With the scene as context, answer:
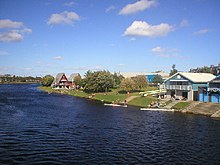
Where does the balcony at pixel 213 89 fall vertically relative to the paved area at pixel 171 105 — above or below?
above

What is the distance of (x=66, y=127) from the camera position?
41.2 metres

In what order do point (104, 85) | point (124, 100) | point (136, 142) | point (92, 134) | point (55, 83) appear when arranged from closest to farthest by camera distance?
point (136, 142) < point (92, 134) < point (124, 100) < point (104, 85) < point (55, 83)

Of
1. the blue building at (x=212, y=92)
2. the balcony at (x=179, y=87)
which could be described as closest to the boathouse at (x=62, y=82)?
the balcony at (x=179, y=87)

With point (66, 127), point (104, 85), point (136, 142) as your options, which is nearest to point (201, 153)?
point (136, 142)

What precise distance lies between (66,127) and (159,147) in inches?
656

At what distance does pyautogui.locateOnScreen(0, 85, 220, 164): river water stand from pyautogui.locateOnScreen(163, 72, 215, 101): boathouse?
19.0m

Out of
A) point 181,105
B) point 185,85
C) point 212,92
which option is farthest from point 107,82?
point 212,92

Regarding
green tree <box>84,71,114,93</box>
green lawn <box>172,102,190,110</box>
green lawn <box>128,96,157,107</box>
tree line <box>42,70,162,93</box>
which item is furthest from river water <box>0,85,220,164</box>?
green tree <box>84,71,114,93</box>

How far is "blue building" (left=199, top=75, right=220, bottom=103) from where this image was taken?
61.1 m

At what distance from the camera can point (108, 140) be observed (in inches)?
1334

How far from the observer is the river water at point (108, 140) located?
26875 mm

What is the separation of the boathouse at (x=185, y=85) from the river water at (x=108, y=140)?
1902 centimetres

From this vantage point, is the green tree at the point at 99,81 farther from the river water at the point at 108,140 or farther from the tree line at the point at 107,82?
the river water at the point at 108,140

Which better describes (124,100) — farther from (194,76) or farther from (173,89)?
(194,76)
